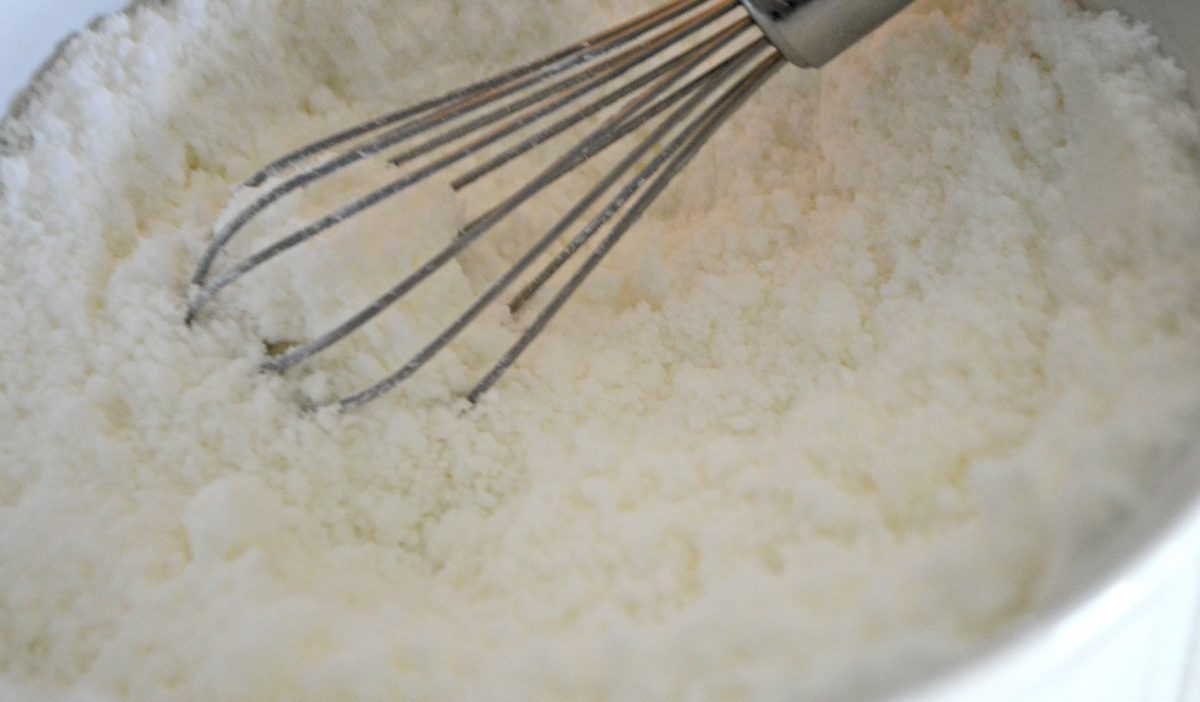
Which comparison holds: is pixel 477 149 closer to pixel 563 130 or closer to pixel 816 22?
pixel 563 130

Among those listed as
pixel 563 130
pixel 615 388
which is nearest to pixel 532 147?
pixel 563 130

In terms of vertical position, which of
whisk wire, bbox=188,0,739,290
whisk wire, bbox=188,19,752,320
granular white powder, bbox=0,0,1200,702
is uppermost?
whisk wire, bbox=188,0,739,290

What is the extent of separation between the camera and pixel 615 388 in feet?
2.13

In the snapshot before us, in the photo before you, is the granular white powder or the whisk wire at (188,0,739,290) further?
the whisk wire at (188,0,739,290)

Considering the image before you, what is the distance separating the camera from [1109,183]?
56 centimetres

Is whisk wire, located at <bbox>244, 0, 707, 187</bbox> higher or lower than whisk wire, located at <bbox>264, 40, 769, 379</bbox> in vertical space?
higher

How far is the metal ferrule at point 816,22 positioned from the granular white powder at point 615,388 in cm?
9

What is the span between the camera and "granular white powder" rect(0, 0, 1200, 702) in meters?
0.48

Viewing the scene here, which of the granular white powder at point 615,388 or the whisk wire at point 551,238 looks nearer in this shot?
the granular white powder at point 615,388

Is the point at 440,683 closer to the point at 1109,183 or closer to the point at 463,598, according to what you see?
the point at 463,598

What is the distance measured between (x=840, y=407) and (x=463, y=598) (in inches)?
9.3

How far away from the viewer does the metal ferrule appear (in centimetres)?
58

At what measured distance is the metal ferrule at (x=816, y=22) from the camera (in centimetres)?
58

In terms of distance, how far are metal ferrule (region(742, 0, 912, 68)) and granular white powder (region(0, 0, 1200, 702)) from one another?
0.09 meters
